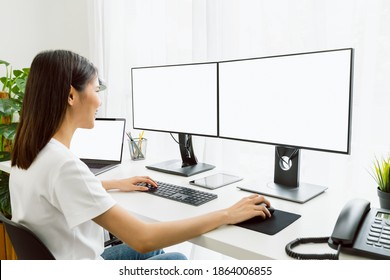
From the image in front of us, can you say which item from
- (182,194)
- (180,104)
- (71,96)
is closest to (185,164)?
(180,104)

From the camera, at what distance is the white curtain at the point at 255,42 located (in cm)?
136

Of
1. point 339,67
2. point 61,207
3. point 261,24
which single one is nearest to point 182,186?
point 61,207

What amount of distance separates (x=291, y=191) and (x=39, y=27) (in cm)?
244

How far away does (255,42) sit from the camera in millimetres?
1687

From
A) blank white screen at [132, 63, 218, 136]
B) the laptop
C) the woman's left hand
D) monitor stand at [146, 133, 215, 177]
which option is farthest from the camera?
the laptop

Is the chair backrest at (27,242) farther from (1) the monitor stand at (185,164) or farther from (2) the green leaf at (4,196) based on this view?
(2) the green leaf at (4,196)

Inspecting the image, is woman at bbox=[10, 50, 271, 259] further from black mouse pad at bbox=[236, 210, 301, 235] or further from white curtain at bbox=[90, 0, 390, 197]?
white curtain at bbox=[90, 0, 390, 197]

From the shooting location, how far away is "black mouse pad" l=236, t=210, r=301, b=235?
3.19 feet

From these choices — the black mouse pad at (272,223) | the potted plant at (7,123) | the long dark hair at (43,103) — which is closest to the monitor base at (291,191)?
the black mouse pad at (272,223)

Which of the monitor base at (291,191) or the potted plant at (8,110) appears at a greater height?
the potted plant at (8,110)

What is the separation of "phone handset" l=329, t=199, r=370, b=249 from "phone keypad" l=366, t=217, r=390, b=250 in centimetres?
3

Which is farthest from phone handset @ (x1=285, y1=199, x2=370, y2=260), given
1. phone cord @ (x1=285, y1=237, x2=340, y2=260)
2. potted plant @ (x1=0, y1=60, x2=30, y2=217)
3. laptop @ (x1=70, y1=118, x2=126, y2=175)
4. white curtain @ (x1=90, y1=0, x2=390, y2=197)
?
potted plant @ (x1=0, y1=60, x2=30, y2=217)

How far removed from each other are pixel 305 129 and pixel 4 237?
73.1 inches

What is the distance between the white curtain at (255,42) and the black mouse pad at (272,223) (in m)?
0.52
